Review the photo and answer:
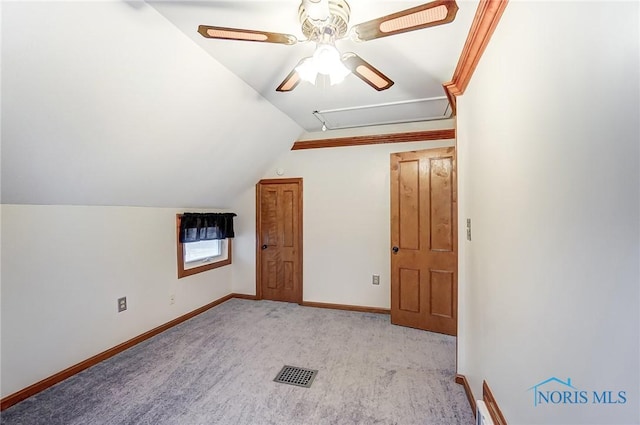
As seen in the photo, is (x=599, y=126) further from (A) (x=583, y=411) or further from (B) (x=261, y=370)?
(B) (x=261, y=370)

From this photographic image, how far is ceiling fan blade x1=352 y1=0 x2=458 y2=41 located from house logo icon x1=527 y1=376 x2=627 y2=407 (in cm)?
131

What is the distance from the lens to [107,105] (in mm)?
1830

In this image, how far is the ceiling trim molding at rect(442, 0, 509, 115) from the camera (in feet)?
4.54

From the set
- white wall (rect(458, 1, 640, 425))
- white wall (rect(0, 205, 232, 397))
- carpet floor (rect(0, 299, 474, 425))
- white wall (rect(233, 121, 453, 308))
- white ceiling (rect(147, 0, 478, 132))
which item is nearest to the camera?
white wall (rect(458, 1, 640, 425))

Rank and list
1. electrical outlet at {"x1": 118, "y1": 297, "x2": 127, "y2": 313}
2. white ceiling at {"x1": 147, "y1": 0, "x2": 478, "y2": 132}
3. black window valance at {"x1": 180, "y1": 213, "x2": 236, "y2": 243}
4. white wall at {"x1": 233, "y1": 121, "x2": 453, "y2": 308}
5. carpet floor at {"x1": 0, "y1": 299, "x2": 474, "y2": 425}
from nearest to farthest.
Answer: white ceiling at {"x1": 147, "y1": 0, "x2": 478, "y2": 132} → carpet floor at {"x1": 0, "y1": 299, "x2": 474, "y2": 425} → electrical outlet at {"x1": 118, "y1": 297, "x2": 127, "y2": 313} → black window valance at {"x1": 180, "y1": 213, "x2": 236, "y2": 243} → white wall at {"x1": 233, "y1": 121, "x2": 453, "y2": 308}

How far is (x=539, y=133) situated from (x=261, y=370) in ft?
8.28

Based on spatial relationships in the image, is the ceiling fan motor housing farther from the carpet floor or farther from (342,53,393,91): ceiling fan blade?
the carpet floor

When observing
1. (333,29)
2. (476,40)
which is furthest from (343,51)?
(476,40)

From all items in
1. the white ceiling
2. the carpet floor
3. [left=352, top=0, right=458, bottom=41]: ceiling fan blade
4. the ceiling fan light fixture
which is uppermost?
the white ceiling

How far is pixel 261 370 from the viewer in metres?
2.38

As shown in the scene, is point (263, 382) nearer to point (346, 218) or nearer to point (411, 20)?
point (346, 218)

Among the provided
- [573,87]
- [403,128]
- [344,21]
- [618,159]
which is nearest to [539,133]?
[573,87]

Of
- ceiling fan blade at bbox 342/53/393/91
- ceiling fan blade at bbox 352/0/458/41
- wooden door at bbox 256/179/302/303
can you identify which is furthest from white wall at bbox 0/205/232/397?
ceiling fan blade at bbox 352/0/458/41

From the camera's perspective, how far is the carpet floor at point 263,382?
1.84 m
